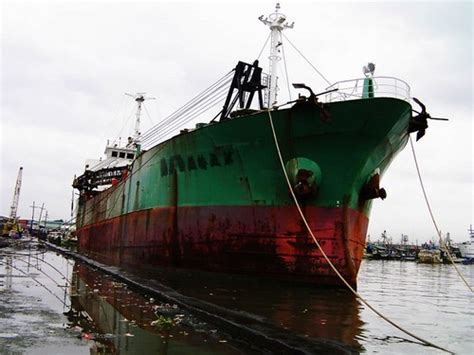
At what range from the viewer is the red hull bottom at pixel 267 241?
9.35 metres

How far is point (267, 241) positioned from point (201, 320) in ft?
13.4

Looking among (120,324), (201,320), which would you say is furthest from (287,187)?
(120,324)

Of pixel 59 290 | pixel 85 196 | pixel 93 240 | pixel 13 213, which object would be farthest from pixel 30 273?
pixel 13 213

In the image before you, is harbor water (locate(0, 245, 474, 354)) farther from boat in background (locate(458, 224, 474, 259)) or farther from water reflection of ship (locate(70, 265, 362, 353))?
boat in background (locate(458, 224, 474, 259))

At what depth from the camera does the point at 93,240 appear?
23.4 metres

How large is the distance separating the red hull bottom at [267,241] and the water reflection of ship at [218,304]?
373 millimetres

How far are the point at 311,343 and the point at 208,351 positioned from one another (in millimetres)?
981

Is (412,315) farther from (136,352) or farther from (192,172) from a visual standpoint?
(192,172)

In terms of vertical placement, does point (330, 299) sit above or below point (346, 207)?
below

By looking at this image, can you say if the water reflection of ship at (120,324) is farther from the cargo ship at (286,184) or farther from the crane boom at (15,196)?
the crane boom at (15,196)

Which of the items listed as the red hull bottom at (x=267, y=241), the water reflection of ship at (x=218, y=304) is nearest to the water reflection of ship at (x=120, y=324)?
the water reflection of ship at (x=218, y=304)

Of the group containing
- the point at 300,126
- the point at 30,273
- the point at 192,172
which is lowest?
the point at 30,273

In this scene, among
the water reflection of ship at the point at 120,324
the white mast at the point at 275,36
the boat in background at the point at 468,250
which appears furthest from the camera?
the boat in background at the point at 468,250

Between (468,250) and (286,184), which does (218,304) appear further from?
(468,250)
